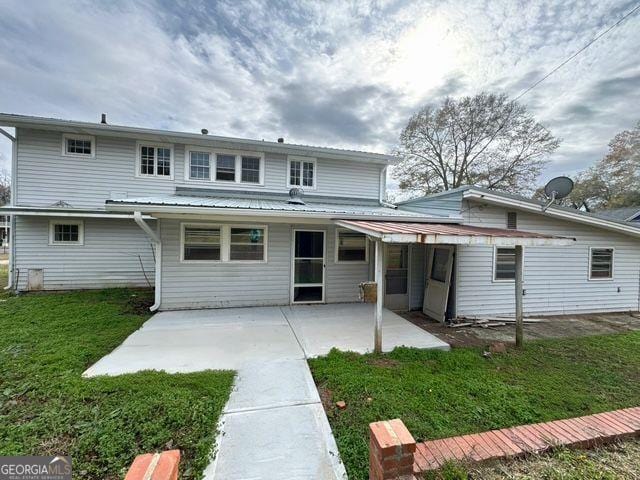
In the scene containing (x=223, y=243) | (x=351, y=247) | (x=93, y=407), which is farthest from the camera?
(x=351, y=247)

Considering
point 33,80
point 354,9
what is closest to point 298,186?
point 354,9

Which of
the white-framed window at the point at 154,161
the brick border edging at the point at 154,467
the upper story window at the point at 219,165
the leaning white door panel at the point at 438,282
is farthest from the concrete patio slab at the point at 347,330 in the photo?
the white-framed window at the point at 154,161

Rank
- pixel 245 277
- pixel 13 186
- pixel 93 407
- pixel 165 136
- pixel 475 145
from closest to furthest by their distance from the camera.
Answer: pixel 93 407 → pixel 245 277 → pixel 13 186 → pixel 165 136 → pixel 475 145

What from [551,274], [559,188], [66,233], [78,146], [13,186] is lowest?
[551,274]

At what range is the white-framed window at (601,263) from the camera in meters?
7.37

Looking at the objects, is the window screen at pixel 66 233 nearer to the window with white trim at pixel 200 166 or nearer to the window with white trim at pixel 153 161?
the window with white trim at pixel 153 161

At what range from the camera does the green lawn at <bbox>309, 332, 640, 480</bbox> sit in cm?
270

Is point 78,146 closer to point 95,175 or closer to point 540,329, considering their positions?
point 95,175

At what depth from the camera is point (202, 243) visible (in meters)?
6.71

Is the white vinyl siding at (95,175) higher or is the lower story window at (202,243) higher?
the white vinyl siding at (95,175)

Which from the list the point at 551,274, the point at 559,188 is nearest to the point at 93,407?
the point at 559,188

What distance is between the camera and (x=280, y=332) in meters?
5.23

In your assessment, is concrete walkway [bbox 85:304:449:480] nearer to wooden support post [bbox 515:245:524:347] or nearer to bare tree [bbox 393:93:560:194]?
wooden support post [bbox 515:245:524:347]

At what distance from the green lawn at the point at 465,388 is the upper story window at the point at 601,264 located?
338 centimetres
